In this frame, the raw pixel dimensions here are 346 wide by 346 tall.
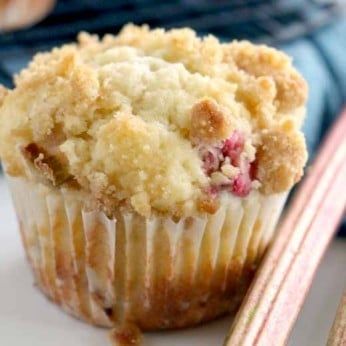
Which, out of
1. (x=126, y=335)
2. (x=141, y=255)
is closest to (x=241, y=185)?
(x=141, y=255)

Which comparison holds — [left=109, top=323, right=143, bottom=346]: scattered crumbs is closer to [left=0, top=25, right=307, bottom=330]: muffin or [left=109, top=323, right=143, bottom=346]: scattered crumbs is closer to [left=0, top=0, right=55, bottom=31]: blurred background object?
[left=0, top=25, right=307, bottom=330]: muffin

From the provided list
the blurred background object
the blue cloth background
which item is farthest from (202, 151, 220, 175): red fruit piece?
the blurred background object

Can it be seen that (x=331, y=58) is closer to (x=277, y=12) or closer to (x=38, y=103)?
(x=277, y=12)

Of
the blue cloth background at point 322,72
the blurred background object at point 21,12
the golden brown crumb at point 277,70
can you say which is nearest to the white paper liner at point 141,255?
A: the golden brown crumb at point 277,70

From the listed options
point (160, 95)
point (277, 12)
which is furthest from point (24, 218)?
point (277, 12)

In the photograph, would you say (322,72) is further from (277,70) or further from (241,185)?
(241,185)
